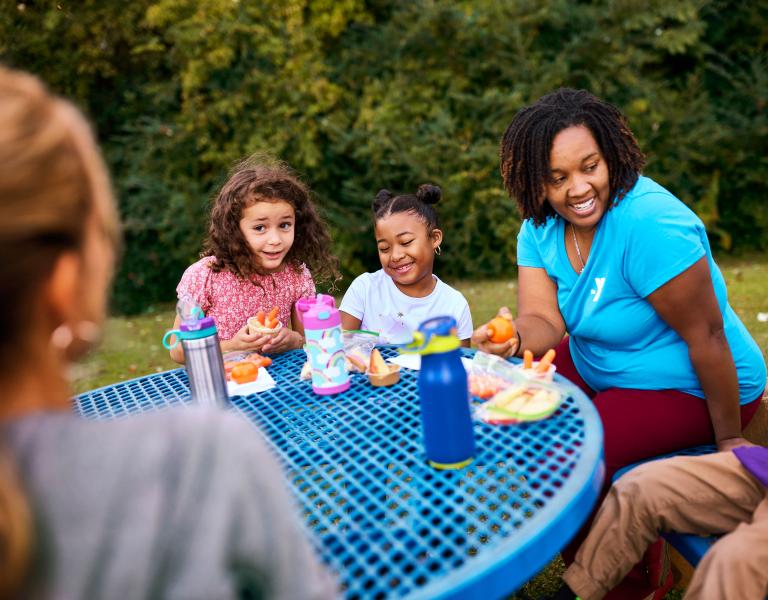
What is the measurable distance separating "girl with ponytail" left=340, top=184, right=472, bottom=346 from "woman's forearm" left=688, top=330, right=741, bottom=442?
1.14 metres

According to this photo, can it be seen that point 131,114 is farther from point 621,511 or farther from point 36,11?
point 621,511

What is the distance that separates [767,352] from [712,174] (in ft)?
14.1

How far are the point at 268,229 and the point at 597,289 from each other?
4.86 feet

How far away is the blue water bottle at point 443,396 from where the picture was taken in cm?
134

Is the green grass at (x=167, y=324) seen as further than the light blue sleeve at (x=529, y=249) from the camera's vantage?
Yes

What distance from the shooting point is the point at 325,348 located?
188 cm

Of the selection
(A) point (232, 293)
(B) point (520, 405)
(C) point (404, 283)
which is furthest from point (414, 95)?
(B) point (520, 405)

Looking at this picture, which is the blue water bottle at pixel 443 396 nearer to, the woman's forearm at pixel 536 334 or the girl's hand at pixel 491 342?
the girl's hand at pixel 491 342

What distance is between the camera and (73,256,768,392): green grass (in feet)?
16.6

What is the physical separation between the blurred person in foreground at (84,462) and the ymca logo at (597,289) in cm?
167

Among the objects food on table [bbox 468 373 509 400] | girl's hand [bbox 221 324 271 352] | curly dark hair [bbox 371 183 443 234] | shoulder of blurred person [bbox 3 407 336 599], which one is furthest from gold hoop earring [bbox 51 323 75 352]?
curly dark hair [bbox 371 183 443 234]

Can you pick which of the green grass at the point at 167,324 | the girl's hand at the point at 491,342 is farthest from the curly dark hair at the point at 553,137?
the green grass at the point at 167,324

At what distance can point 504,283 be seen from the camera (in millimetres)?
7082

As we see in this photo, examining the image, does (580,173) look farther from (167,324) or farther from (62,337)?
(167,324)
